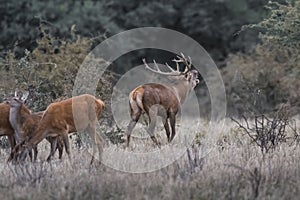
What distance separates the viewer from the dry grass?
8375mm

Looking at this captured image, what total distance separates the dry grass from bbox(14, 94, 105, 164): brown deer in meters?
0.49

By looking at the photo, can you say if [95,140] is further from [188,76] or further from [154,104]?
[188,76]

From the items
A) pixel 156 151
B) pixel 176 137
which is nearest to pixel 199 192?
pixel 156 151

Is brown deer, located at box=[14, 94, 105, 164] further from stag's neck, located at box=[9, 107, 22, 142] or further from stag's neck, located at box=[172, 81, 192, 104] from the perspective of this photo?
stag's neck, located at box=[172, 81, 192, 104]

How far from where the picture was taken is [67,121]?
448 inches

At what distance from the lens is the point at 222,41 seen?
33156 mm

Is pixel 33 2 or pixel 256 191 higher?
pixel 33 2

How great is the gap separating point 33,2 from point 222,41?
9.21m

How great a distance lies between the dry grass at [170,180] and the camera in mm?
8375

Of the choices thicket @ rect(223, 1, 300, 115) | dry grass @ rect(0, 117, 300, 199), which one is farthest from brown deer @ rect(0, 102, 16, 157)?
thicket @ rect(223, 1, 300, 115)

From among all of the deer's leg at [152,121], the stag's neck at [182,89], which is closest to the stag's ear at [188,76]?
the stag's neck at [182,89]

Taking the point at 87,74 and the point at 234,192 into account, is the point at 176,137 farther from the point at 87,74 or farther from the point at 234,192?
the point at 234,192

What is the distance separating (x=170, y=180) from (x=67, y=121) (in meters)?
3.06

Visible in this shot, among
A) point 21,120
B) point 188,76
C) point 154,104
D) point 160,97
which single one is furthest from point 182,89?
point 21,120
